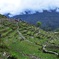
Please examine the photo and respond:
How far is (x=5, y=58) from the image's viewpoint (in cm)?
5912

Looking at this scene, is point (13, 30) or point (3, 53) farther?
point (13, 30)

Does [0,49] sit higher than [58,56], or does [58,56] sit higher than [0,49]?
[0,49]

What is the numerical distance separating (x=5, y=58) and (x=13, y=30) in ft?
215

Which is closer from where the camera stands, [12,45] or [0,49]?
[0,49]

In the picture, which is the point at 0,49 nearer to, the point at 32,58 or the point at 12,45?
the point at 32,58

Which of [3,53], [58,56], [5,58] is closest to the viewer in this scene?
[5,58]

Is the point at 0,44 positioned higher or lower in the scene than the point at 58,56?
higher

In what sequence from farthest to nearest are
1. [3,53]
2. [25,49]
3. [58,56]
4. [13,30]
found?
[13,30] → [25,49] → [58,56] → [3,53]

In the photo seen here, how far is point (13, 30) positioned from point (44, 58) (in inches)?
2163

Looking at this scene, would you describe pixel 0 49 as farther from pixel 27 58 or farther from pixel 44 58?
pixel 44 58

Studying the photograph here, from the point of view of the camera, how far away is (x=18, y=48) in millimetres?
81625

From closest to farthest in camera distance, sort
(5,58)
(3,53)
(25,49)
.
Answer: (5,58) → (3,53) → (25,49)

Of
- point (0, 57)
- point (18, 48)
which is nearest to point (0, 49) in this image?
point (0, 57)

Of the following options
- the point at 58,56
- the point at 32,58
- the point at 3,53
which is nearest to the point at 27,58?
the point at 32,58
